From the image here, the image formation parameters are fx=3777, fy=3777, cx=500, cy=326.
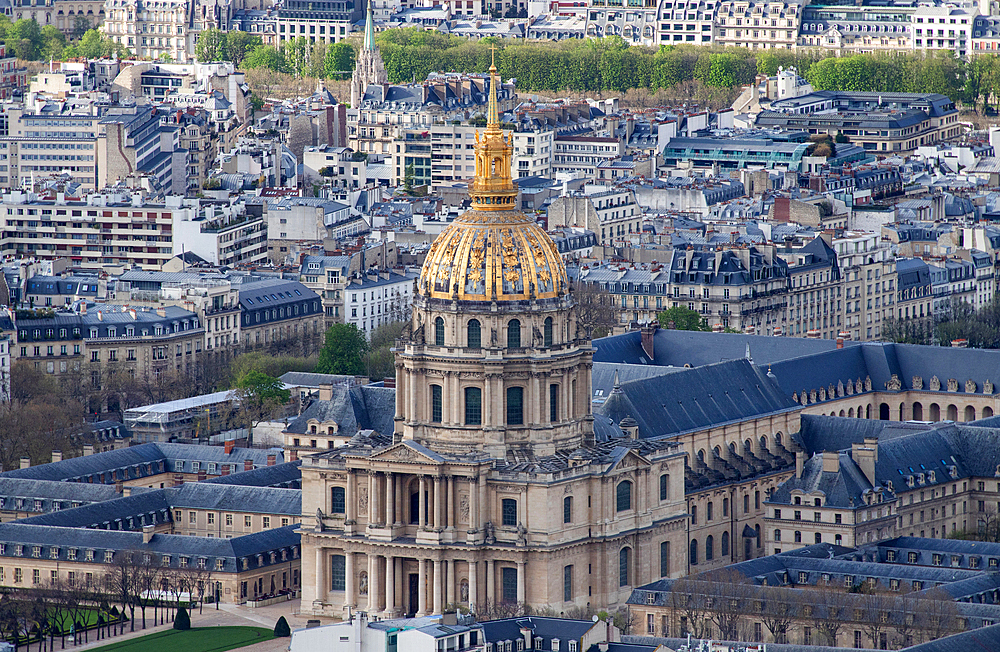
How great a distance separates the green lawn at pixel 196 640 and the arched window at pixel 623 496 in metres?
19.0

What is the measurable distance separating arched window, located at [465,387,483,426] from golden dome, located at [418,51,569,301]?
4.65m

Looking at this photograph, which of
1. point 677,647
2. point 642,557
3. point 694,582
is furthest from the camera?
point 642,557

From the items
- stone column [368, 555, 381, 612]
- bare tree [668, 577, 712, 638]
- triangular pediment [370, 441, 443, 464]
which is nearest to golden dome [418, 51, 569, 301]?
triangular pediment [370, 441, 443, 464]

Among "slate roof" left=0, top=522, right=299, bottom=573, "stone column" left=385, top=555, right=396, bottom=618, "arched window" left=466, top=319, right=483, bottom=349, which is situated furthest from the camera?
"slate roof" left=0, top=522, right=299, bottom=573

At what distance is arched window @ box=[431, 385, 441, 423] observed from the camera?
188 metres

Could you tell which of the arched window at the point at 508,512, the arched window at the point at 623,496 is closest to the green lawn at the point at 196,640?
the arched window at the point at 508,512

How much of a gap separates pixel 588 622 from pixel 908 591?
20.4 m

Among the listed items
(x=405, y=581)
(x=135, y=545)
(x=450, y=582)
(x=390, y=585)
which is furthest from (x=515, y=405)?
(x=135, y=545)

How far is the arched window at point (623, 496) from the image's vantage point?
7505 inches

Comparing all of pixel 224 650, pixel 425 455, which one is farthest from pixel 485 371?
pixel 224 650

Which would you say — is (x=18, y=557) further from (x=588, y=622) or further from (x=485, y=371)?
(x=588, y=622)

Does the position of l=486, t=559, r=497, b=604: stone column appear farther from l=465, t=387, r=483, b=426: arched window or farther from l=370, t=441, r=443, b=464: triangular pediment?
l=465, t=387, r=483, b=426: arched window

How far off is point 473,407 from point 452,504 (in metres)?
4.94

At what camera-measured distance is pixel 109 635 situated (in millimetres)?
184250
